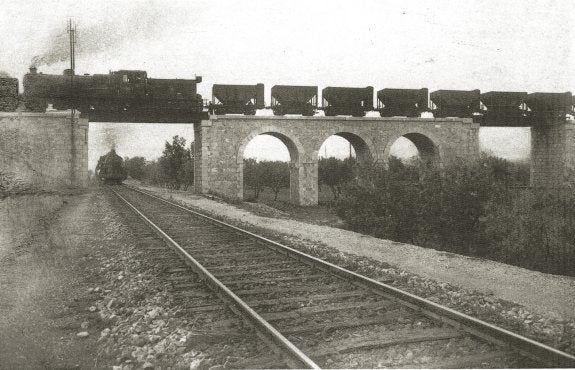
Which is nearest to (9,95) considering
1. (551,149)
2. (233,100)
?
(233,100)

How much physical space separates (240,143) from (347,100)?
7.42 metres

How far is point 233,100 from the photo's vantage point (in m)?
28.6

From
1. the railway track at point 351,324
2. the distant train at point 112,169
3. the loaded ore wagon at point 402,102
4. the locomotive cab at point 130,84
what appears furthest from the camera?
the distant train at point 112,169

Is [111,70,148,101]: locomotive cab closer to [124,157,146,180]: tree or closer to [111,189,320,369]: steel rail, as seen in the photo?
[111,189,320,369]: steel rail

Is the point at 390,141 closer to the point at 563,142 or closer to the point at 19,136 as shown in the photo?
the point at 563,142

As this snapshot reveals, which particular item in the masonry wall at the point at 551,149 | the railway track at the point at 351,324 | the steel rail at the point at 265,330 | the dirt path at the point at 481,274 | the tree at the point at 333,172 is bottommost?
the dirt path at the point at 481,274

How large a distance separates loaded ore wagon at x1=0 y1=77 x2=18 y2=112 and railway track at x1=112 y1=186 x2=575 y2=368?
20.1 m

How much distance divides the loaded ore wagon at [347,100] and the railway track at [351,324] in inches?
919

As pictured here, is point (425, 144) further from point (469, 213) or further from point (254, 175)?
point (254, 175)

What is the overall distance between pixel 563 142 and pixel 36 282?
1335 inches

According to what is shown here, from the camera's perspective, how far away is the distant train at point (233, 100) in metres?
25.4

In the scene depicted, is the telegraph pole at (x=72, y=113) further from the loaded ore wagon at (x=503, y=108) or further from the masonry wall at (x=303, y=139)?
the loaded ore wagon at (x=503, y=108)

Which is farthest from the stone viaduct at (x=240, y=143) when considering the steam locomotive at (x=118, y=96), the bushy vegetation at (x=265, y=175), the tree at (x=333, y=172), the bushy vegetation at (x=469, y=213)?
the bushy vegetation at (x=265, y=175)

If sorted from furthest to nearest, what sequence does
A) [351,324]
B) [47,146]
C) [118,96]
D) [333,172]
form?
[333,172] < [118,96] < [47,146] < [351,324]
